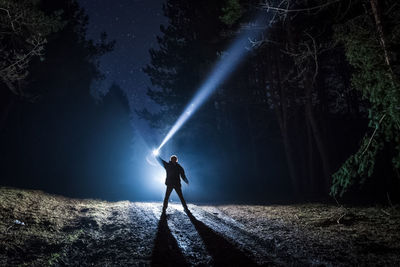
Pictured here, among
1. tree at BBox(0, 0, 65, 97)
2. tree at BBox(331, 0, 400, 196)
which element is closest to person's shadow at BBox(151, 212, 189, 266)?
tree at BBox(331, 0, 400, 196)

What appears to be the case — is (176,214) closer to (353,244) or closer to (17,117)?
(353,244)

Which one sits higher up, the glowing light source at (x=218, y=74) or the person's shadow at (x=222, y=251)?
the glowing light source at (x=218, y=74)

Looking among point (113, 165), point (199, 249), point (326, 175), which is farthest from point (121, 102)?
point (199, 249)

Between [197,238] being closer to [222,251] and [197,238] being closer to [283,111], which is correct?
[222,251]

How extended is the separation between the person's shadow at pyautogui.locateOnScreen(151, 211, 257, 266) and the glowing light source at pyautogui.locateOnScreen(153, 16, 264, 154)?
5.77m

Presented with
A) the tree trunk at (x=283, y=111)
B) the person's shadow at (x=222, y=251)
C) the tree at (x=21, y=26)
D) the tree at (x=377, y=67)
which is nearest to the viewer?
the person's shadow at (x=222, y=251)

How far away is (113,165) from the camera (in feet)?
142

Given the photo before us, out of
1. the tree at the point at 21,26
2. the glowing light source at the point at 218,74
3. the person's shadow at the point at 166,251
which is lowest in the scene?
the person's shadow at the point at 166,251

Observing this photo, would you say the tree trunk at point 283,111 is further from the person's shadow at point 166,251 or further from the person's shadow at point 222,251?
the person's shadow at point 166,251

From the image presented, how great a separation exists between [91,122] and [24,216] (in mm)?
30000

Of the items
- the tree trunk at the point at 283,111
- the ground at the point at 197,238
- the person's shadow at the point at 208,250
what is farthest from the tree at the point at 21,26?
the tree trunk at the point at 283,111

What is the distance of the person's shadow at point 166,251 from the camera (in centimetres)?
450

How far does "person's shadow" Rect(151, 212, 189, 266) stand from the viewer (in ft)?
14.8

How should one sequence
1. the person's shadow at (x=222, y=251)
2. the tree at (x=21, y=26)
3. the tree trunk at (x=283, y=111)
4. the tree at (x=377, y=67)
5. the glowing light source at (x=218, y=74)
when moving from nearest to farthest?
1. the person's shadow at (x=222, y=251)
2. the tree at (x=377, y=67)
3. the tree at (x=21, y=26)
4. the glowing light source at (x=218, y=74)
5. the tree trunk at (x=283, y=111)
